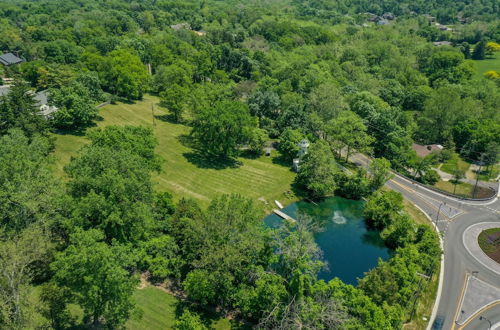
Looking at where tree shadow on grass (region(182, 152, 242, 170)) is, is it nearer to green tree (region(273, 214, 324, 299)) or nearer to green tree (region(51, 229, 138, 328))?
green tree (region(273, 214, 324, 299))

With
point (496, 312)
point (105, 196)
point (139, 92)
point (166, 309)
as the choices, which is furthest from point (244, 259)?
point (139, 92)

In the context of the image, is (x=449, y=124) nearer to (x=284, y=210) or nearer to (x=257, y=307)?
(x=284, y=210)

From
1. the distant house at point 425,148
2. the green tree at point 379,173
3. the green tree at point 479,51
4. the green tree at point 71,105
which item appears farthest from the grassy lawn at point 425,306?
the green tree at point 479,51

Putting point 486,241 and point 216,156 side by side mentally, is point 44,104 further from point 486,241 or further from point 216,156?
point 486,241

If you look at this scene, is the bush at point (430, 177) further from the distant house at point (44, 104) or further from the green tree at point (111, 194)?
the distant house at point (44, 104)

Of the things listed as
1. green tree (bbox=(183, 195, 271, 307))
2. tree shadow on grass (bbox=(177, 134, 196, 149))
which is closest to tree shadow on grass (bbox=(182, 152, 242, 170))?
tree shadow on grass (bbox=(177, 134, 196, 149))

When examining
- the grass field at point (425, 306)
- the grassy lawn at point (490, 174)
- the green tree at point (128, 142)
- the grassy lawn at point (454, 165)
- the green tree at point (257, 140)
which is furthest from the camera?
the grassy lawn at point (454, 165)
